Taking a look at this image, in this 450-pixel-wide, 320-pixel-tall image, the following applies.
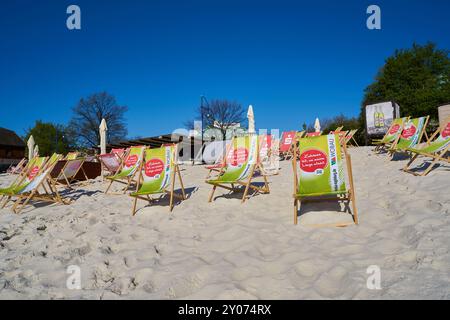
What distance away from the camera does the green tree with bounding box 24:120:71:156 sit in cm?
3769

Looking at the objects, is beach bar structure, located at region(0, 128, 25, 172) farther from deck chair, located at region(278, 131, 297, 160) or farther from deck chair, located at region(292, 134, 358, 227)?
deck chair, located at region(292, 134, 358, 227)

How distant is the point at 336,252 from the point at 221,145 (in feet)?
39.7

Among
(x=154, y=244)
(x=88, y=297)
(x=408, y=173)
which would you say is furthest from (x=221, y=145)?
(x=88, y=297)

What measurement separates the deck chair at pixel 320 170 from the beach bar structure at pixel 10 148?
36.2 metres

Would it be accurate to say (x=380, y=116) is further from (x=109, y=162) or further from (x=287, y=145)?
(x=109, y=162)

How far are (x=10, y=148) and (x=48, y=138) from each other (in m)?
6.12

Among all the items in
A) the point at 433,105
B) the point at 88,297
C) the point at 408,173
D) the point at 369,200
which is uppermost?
the point at 433,105

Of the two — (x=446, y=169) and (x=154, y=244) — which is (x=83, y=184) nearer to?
(x=154, y=244)

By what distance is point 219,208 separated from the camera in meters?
4.39

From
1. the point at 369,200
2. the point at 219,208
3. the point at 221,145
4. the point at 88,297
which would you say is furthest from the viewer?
the point at 221,145

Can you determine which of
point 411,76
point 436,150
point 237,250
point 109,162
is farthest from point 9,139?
point 411,76

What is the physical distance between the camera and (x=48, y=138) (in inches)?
1556

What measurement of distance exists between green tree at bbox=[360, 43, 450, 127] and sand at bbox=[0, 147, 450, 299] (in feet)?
80.9

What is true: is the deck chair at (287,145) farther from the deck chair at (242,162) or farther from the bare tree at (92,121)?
the bare tree at (92,121)
